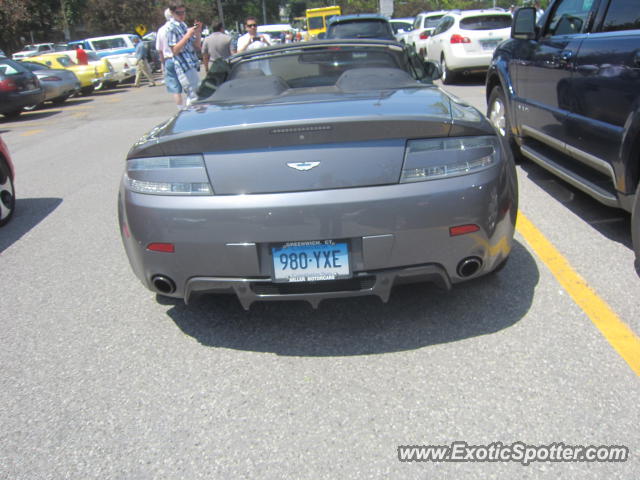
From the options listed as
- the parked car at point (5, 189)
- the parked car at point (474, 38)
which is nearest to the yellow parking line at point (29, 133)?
the parked car at point (5, 189)

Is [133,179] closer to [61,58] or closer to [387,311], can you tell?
[387,311]

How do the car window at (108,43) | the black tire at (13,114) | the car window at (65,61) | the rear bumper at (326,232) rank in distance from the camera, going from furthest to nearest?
1. the car window at (108,43)
2. the car window at (65,61)
3. the black tire at (13,114)
4. the rear bumper at (326,232)

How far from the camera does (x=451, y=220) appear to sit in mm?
2576

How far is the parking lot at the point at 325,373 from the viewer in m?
2.17

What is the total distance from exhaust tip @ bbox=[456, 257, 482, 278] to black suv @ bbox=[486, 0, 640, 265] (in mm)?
1194

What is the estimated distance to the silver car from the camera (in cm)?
251

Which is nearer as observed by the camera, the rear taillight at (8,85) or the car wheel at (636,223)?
the car wheel at (636,223)

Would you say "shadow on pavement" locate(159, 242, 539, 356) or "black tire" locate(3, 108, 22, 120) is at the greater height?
"shadow on pavement" locate(159, 242, 539, 356)

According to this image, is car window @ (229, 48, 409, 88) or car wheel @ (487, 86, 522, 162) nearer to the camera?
car window @ (229, 48, 409, 88)

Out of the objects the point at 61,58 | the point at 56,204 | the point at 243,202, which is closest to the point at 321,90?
the point at 243,202

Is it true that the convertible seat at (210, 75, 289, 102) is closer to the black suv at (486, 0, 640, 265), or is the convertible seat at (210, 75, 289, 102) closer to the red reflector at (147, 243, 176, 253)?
the red reflector at (147, 243, 176, 253)

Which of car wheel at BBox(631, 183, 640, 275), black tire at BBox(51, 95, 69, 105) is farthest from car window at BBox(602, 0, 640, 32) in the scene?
black tire at BBox(51, 95, 69, 105)

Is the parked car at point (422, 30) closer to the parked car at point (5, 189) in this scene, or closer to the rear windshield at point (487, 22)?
the rear windshield at point (487, 22)

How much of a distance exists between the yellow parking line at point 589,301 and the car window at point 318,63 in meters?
1.60
